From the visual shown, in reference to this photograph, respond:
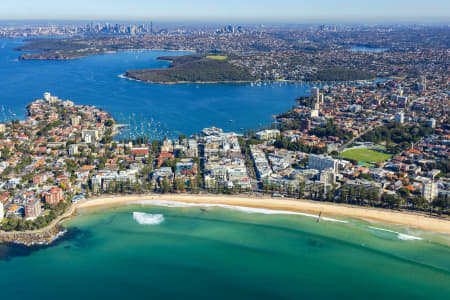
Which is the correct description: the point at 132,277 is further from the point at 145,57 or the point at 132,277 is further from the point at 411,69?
the point at 145,57

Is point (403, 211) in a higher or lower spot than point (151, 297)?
higher

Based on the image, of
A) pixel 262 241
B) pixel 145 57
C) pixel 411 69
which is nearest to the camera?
pixel 262 241

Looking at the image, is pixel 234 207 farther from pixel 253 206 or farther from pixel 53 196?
pixel 53 196

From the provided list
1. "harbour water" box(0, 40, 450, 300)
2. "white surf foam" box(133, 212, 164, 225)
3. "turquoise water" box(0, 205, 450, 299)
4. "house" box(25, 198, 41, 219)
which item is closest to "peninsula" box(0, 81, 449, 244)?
"house" box(25, 198, 41, 219)

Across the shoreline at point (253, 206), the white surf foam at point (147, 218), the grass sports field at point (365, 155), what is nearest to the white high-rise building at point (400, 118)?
the grass sports field at point (365, 155)

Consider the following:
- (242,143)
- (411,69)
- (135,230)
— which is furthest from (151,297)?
(411,69)

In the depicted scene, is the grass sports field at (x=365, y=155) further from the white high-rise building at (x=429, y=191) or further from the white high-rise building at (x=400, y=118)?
the white high-rise building at (x=400, y=118)
